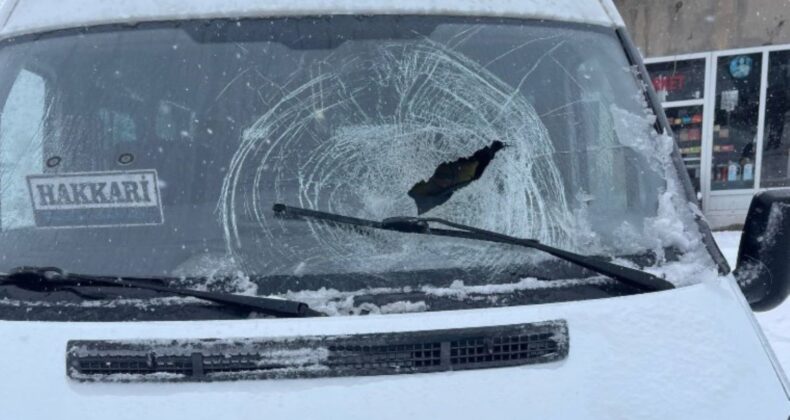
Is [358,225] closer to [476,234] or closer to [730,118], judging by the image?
[476,234]

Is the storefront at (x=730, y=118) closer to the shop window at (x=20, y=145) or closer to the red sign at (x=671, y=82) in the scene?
the red sign at (x=671, y=82)

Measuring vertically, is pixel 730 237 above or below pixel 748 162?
below

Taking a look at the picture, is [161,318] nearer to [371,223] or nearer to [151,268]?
[151,268]

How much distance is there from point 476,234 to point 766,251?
3.00ft

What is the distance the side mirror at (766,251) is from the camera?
2.12 m

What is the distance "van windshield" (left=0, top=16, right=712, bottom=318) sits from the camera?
197cm

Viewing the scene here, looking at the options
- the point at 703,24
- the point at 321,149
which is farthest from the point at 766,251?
the point at 703,24

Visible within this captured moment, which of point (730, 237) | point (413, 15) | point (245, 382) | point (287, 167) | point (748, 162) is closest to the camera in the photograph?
point (245, 382)

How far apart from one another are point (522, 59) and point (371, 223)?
2.54 feet

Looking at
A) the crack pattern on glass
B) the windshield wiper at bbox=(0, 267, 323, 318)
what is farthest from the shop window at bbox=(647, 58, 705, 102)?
the windshield wiper at bbox=(0, 267, 323, 318)

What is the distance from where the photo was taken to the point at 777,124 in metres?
10.8

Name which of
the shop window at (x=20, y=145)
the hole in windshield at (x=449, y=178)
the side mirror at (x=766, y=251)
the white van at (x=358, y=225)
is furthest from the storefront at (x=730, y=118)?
the shop window at (x=20, y=145)

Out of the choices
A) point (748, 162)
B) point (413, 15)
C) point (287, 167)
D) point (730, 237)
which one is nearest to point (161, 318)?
point (287, 167)

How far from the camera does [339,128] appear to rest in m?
2.14
